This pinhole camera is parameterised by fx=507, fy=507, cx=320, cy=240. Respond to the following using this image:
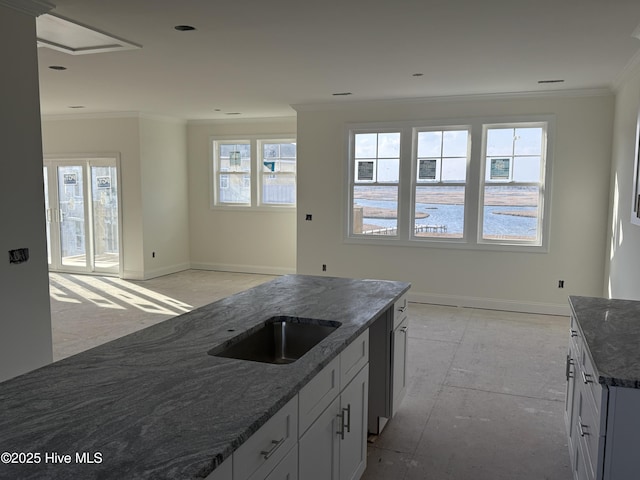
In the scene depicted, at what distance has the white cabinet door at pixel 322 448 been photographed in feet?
5.83

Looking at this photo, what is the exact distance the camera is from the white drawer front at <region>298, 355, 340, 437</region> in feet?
5.71

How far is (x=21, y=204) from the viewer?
10.5 ft

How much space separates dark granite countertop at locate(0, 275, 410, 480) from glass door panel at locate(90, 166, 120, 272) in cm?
651

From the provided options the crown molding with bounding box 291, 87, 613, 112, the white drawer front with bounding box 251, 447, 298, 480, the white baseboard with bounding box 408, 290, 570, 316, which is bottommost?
the white baseboard with bounding box 408, 290, 570, 316

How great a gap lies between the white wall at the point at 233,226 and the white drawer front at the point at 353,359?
6.02 meters

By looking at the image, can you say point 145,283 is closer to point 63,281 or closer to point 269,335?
point 63,281

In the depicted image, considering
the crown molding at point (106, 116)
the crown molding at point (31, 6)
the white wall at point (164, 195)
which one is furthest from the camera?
the white wall at point (164, 195)

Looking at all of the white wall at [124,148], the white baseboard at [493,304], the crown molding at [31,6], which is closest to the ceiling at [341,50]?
the crown molding at [31,6]

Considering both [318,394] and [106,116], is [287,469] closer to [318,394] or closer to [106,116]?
[318,394]

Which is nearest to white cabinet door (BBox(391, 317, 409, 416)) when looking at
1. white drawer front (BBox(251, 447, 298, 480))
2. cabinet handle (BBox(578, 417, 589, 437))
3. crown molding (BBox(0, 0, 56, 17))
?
cabinet handle (BBox(578, 417, 589, 437))

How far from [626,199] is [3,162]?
198 inches

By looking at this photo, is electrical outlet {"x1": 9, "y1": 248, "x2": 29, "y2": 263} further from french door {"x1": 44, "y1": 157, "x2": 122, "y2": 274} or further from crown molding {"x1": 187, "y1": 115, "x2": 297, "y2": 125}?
crown molding {"x1": 187, "y1": 115, "x2": 297, "y2": 125}

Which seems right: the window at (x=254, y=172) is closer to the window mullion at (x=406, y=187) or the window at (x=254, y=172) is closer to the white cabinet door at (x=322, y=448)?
the window mullion at (x=406, y=187)

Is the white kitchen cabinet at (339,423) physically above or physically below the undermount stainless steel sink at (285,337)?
below
